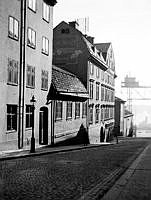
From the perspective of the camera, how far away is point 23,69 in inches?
747

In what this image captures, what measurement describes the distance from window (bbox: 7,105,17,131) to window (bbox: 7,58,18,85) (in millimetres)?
1595

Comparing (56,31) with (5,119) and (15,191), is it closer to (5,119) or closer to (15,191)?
(5,119)

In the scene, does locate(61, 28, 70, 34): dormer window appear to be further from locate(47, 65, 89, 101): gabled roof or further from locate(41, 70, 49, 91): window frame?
locate(41, 70, 49, 91): window frame

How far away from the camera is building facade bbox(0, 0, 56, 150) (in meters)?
16.8

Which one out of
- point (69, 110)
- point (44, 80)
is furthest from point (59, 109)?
point (44, 80)

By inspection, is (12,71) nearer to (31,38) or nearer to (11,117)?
(11,117)

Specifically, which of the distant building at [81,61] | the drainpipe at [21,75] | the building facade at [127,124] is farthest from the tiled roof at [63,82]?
the building facade at [127,124]

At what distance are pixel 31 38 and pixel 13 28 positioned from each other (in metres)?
2.56

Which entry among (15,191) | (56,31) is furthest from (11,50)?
(56,31)

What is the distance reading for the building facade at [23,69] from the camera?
16781mm

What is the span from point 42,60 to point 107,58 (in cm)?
2510

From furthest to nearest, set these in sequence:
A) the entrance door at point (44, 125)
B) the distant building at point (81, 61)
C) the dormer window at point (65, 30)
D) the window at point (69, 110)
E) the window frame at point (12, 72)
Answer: the dormer window at point (65, 30) → the distant building at point (81, 61) → the window at point (69, 110) → the entrance door at point (44, 125) → the window frame at point (12, 72)

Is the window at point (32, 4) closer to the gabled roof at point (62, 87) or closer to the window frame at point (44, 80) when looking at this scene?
the window frame at point (44, 80)

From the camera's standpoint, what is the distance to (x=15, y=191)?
753 centimetres
